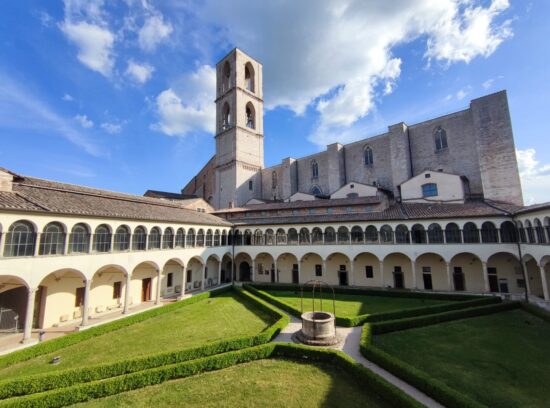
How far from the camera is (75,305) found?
17.1 meters

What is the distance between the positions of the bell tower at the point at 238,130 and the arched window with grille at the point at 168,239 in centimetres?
1707

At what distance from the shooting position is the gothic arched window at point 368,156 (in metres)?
33.8

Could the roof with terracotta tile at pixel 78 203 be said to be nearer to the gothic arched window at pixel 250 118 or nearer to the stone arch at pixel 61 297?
the stone arch at pixel 61 297

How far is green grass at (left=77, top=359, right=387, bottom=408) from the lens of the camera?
8438 mm

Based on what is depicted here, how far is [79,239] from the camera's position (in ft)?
51.4

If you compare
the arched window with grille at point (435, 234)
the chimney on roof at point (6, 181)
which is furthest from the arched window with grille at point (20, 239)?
the arched window with grille at point (435, 234)

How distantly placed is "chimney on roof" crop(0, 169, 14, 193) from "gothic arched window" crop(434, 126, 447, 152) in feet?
119

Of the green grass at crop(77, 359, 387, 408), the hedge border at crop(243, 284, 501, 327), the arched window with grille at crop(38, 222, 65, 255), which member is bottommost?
the green grass at crop(77, 359, 387, 408)

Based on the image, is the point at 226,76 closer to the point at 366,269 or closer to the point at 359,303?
the point at 366,269

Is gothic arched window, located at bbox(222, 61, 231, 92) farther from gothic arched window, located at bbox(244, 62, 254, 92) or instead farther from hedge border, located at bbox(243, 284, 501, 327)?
hedge border, located at bbox(243, 284, 501, 327)

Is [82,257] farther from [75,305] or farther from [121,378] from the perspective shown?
[121,378]

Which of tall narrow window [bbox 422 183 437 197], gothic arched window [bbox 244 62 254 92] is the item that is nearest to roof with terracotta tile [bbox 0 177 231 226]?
tall narrow window [bbox 422 183 437 197]

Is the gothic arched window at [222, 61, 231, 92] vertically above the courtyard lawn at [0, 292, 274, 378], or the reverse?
the gothic arched window at [222, 61, 231, 92]

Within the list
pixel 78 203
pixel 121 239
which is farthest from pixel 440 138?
pixel 78 203
